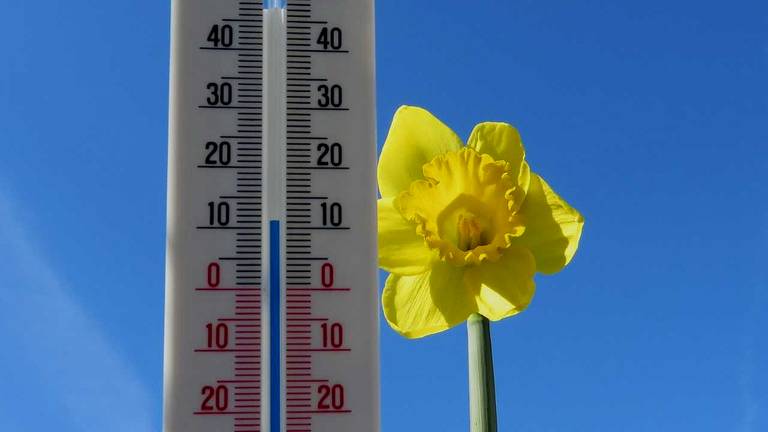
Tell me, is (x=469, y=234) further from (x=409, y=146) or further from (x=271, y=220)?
(x=271, y=220)

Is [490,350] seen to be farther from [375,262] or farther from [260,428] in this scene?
[260,428]

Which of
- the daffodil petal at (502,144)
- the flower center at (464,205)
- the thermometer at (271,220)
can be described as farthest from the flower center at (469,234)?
the thermometer at (271,220)

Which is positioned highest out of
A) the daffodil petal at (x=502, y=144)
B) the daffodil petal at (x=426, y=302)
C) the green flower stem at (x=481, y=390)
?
the daffodil petal at (x=502, y=144)

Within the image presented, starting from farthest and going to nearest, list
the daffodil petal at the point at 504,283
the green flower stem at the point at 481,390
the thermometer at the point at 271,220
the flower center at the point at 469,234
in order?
the flower center at the point at 469,234 < the daffodil petal at the point at 504,283 < the thermometer at the point at 271,220 < the green flower stem at the point at 481,390

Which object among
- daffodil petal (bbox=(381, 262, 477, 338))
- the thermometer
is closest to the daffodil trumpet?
daffodil petal (bbox=(381, 262, 477, 338))

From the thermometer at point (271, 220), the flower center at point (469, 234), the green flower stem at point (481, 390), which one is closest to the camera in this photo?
the green flower stem at point (481, 390)

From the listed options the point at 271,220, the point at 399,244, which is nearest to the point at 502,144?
the point at 399,244

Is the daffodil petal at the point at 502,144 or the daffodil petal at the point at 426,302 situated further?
the daffodil petal at the point at 502,144

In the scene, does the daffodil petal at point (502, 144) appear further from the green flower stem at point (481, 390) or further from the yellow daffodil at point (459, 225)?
the green flower stem at point (481, 390)
